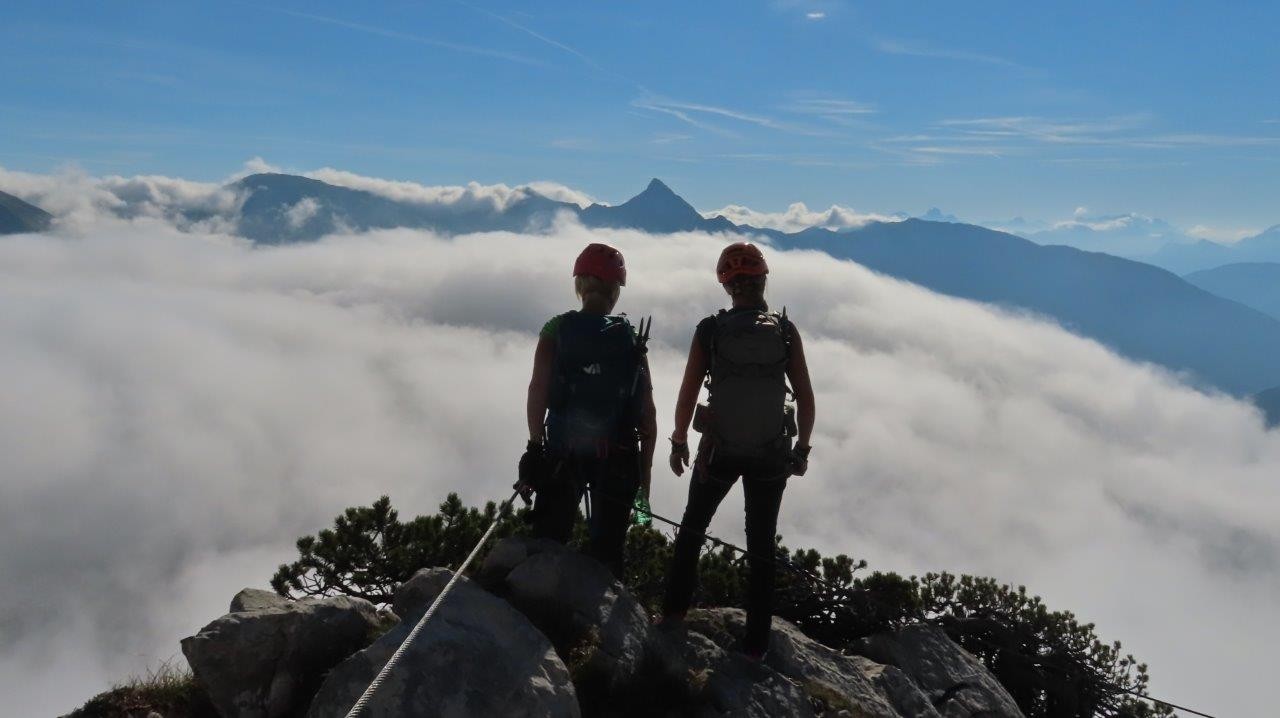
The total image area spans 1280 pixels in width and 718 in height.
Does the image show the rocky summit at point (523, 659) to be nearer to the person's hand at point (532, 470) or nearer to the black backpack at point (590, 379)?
the person's hand at point (532, 470)

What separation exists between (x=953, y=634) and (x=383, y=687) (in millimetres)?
7797

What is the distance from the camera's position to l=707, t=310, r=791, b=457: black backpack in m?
6.44

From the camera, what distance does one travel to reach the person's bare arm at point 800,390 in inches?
261

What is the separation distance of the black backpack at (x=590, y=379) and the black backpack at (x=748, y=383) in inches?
30.1

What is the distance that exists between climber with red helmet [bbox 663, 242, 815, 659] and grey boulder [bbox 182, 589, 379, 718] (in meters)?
3.06

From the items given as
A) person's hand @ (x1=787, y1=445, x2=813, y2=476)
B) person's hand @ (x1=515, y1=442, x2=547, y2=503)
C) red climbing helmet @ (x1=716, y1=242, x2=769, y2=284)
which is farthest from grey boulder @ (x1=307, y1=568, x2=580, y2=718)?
red climbing helmet @ (x1=716, y1=242, x2=769, y2=284)

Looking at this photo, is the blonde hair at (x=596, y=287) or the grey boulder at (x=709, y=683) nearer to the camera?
the grey boulder at (x=709, y=683)

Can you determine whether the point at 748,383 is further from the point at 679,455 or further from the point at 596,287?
the point at 596,287

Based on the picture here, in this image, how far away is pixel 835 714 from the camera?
6242 mm

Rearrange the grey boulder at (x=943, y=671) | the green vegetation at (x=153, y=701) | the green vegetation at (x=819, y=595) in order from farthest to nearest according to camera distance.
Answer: the green vegetation at (x=819, y=595) → the grey boulder at (x=943, y=671) → the green vegetation at (x=153, y=701)

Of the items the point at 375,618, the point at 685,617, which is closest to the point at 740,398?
the point at 685,617

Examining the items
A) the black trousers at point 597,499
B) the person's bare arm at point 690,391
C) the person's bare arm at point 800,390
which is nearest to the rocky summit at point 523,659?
the black trousers at point 597,499

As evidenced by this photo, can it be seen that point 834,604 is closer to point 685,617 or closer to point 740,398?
point 685,617

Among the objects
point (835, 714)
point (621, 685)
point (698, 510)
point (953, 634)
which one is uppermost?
point (698, 510)
